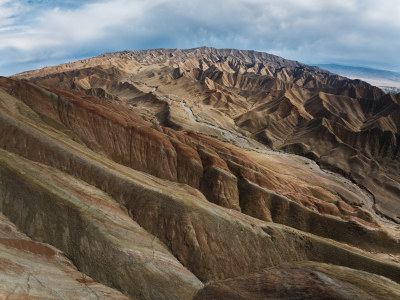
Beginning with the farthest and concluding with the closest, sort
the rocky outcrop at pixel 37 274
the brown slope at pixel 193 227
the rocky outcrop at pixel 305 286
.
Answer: the brown slope at pixel 193 227, the rocky outcrop at pixel 305 286, the rocky outcrop at pixel 37 274

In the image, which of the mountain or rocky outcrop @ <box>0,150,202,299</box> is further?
rocky outcrop @ <box>0,150,202,299</box>

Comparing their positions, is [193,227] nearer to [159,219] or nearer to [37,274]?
[159,219]

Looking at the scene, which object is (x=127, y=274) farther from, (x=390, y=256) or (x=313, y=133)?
(x=313, y=133)

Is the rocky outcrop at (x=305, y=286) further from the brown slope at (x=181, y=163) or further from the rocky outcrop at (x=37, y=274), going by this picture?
the brown slope at (x=181, y=163)

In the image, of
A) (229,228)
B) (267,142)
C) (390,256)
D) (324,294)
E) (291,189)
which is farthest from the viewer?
(267,142)

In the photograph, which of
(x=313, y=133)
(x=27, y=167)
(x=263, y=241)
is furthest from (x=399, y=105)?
(x=27, y=167)

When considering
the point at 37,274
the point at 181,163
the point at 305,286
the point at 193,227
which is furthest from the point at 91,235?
the point at 181,163

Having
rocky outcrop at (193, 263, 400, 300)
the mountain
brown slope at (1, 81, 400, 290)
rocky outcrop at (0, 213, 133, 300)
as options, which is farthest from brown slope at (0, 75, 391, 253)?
rocky outcrop at (0, 213, 133, 300)

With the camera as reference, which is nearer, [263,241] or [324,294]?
[324,294]

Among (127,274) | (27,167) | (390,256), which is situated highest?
(27,167)

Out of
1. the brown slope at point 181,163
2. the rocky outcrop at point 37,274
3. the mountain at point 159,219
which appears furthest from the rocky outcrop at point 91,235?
the brown slope at point 181,163

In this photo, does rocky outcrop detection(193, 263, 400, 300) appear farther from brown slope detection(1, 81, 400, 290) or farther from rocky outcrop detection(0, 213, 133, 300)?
rocky outcrop detection(0, 213, 133, 300)
